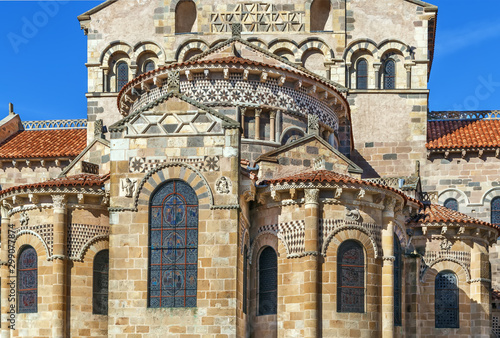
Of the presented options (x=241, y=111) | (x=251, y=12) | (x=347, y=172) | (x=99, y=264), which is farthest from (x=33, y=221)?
(x=251, y=12)

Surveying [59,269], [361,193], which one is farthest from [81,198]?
[361,193]

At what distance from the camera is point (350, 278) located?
30.7 metres

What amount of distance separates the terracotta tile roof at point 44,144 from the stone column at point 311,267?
17160mm

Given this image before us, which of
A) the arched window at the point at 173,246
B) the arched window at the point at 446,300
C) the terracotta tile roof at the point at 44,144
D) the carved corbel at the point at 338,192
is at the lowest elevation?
the arched window at the point at 446,300

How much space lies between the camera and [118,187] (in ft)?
97.7

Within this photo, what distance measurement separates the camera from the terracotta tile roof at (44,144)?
45.1 metres

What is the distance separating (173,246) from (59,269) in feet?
13.4

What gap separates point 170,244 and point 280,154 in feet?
19.9

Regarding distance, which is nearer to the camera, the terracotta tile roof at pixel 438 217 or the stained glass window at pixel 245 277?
the stained glass window at pixel 245 277

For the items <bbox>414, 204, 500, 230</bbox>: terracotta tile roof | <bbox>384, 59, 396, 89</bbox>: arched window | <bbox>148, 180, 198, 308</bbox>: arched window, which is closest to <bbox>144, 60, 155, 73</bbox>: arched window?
<bbox>384, 59, 396, 89</bbox>: arched window

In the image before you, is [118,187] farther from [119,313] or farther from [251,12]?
[251,12]

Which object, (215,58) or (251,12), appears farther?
(251,12)

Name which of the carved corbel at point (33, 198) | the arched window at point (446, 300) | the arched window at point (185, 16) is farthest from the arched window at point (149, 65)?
the arched window at point (446, 300)

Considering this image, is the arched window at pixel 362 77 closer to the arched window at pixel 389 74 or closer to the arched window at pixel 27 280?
the arched window at pixel 389 74
